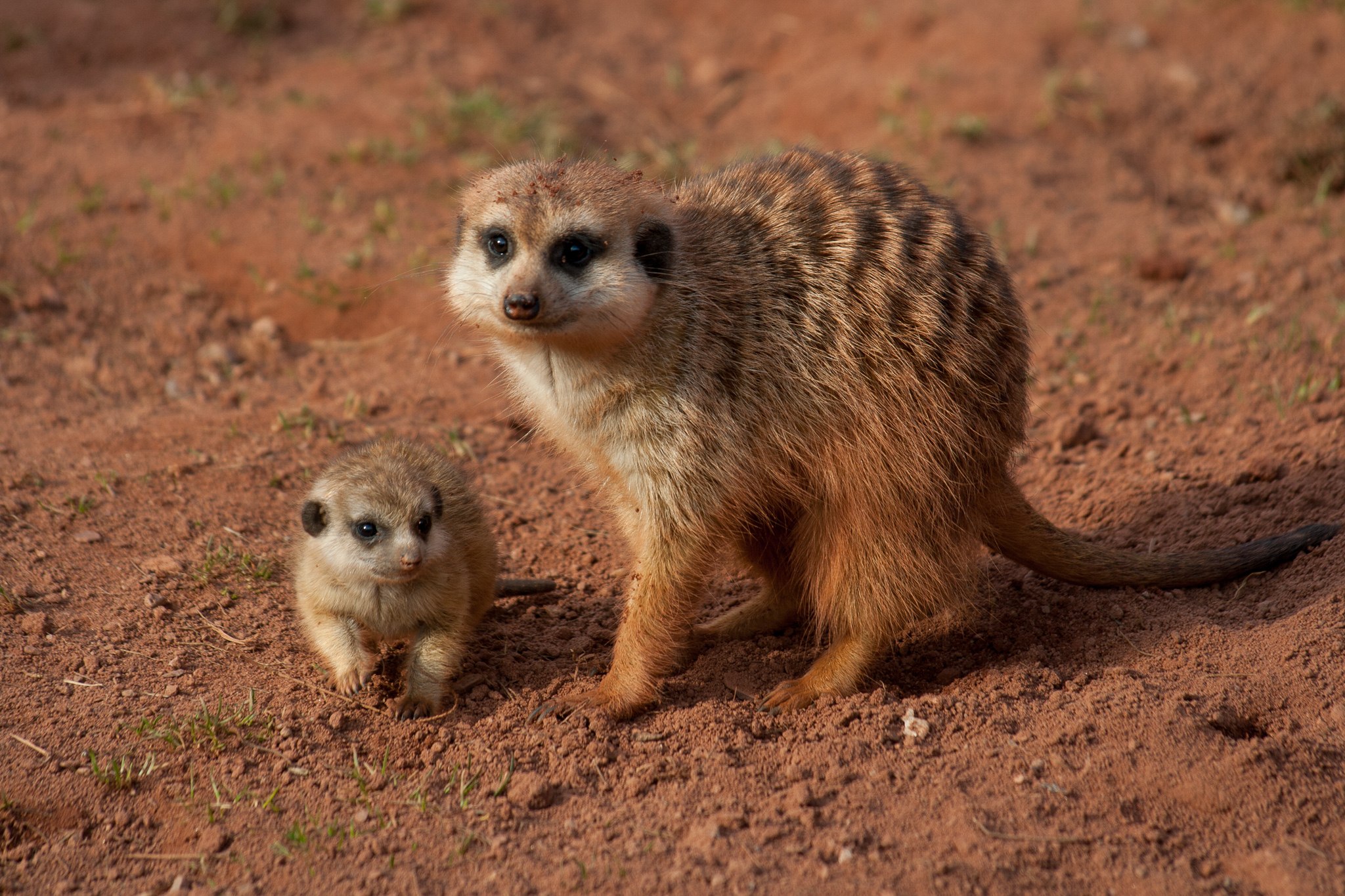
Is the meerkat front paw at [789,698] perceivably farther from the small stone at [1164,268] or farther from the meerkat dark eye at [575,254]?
the small stone at [1164,268]

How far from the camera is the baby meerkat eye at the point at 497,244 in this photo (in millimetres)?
3789

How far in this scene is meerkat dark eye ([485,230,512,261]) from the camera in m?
3.79

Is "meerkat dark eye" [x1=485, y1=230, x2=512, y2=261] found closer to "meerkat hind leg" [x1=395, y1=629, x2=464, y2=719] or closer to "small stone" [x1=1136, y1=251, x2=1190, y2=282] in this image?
"meerkat hind leg" [x1=395, y1=629, x2=464, y2=719]

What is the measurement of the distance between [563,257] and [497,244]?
231 millimetres

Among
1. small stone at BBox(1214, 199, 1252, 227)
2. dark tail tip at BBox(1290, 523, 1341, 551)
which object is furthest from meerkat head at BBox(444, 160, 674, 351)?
small stone at BBox(1214, 199, 1252, 227)

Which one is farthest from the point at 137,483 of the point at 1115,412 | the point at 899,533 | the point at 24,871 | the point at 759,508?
the point at 1115,412

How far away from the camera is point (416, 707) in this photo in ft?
13.3

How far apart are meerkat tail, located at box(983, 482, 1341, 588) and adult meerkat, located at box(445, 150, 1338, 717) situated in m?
0.02

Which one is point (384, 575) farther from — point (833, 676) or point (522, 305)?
point (833, 676)

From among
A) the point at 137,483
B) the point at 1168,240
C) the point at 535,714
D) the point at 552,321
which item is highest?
the point at 552,321

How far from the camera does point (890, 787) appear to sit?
11.8 ft

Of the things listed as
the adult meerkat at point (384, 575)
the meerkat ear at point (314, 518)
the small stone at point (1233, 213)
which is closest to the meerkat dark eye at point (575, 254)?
the adult meerkat at point (384, 575)

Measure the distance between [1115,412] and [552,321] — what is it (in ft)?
10.8

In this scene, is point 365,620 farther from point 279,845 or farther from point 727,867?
point 727,867
